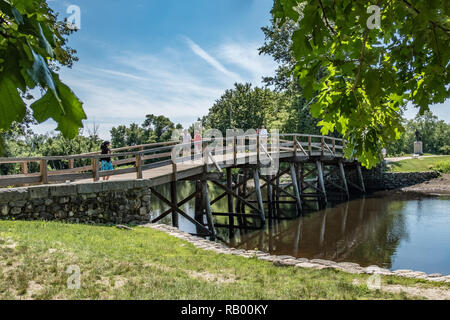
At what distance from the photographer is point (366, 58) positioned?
9.90ft

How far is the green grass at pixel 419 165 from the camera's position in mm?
32350

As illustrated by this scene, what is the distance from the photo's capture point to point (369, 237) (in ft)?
44.9

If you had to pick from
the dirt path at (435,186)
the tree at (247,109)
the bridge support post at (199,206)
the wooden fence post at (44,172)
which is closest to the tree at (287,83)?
the tree at (247,109)

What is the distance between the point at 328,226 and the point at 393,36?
13302 mm

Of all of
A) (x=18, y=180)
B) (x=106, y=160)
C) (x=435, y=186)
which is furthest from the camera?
(x=435, y=186)

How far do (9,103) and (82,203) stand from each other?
31.3ft

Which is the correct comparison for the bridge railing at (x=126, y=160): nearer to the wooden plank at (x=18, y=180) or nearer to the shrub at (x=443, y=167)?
the wooden plank at (x=18, y=180)

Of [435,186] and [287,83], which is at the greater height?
[287,83]

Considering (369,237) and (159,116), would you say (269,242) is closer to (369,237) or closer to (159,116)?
(369,237)

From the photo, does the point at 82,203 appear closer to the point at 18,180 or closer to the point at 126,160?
the point at 18,180

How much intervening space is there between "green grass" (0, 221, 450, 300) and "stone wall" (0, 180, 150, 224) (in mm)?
889
